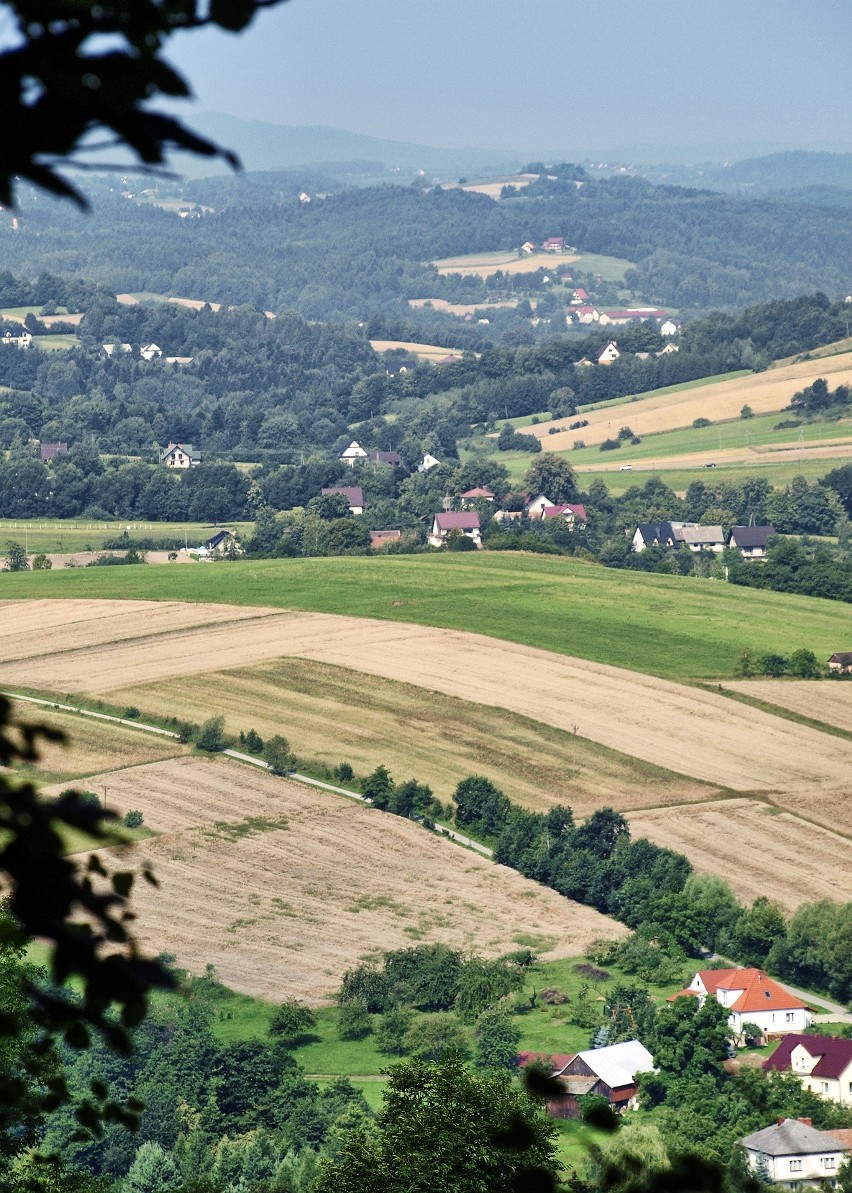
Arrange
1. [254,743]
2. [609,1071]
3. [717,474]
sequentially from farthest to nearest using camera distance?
[717,474]
[254,743]
[609,1071]

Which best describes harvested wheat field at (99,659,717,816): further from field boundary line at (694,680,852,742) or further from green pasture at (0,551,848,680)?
green pasture at (0,551,848,680)

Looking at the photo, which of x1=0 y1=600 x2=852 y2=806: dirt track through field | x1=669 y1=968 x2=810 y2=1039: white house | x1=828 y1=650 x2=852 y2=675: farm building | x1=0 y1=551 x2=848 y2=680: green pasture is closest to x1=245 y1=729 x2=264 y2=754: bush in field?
x1=0 y1=600 x2=852 y2=806: dirt track through field

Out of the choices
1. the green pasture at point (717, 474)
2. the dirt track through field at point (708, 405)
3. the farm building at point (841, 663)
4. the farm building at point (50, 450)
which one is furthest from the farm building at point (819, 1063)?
the farm building at point (50, 450)

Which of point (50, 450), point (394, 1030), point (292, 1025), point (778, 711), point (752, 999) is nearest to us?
point (292, 1025)

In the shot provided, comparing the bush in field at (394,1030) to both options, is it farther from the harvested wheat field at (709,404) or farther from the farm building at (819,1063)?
the harvested wheat field at (709,404)

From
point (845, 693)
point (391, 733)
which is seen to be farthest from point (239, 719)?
point (845, 693)

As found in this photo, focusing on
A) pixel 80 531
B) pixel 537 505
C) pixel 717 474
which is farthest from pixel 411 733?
pixel 717 474

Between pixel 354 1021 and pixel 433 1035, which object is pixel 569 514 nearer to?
pixel 354 1021
